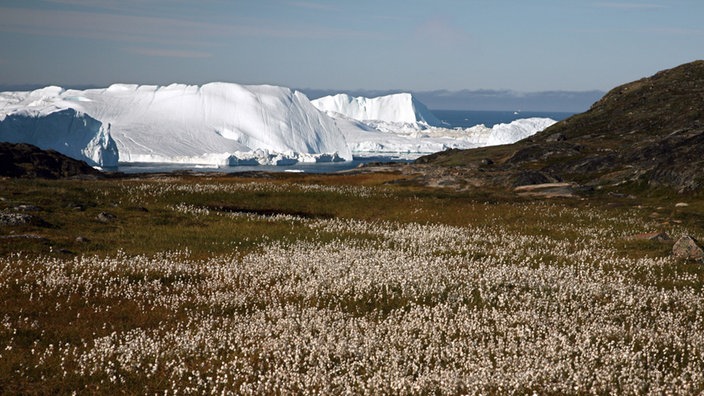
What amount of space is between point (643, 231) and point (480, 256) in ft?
50.2

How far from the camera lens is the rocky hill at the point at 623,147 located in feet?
191

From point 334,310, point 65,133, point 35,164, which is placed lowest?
point 334,310

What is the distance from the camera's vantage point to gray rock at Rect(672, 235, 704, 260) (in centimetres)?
2481

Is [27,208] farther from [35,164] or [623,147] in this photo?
[623,147]

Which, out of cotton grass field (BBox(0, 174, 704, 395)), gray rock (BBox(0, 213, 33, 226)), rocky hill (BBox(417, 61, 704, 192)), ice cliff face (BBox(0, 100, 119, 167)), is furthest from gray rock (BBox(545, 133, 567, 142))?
ice cliff face (BBox(0, 100, 119, 167))

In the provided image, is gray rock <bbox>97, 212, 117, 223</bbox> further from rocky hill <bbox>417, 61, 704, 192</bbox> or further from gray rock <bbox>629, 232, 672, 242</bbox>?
rocky hill <bbox>417, 61, 704, 192</bbox>

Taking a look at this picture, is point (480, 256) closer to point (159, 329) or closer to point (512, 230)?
point (512, 230)

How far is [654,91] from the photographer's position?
11481 centimetres

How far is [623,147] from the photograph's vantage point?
85.1 metres

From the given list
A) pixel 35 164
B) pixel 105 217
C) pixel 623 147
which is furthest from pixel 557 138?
pixel 105 217

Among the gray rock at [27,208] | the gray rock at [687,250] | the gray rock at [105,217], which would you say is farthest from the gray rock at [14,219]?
the gray rock at [687,250]

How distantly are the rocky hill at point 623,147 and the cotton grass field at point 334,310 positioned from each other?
28.3 meters

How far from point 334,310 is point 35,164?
78379 mm

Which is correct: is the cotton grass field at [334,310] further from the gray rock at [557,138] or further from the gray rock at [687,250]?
the gray rock at [557,138]
